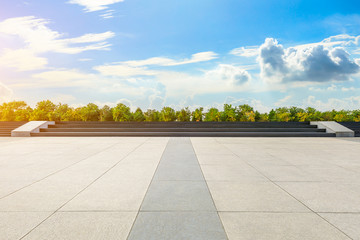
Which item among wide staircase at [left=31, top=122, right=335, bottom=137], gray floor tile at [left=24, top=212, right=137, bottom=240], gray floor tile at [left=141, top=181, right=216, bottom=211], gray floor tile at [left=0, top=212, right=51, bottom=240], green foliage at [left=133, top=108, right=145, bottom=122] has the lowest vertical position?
gray floor tile at [left=0, top=212, right=51, bottom=240]

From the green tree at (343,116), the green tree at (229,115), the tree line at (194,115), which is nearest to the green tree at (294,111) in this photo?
the tree line at (194,115)

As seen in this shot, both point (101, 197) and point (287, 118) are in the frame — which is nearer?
point (101, 197)

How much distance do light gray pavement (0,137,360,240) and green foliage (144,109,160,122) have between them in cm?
2197

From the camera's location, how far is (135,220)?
312 cm

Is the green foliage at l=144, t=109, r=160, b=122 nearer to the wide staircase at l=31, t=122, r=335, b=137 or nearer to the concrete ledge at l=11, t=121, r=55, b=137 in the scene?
the wide staircase at l=31, t=122, r=335, b=137

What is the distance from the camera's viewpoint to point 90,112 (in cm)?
2617

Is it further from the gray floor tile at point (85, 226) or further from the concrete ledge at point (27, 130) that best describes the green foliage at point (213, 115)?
the gray floor tile at point (85, 226)

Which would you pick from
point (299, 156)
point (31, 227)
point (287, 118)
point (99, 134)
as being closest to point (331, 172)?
point (299, 156)

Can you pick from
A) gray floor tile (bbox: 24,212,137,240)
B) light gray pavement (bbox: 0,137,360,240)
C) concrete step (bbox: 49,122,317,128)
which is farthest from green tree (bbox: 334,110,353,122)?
gray floor tile (bbox: 24,212,137,240)

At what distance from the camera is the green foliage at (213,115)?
26.4 metres

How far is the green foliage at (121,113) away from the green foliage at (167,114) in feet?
14.0

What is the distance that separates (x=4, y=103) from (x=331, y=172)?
175 ft

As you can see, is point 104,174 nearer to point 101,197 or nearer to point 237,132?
point 101,197

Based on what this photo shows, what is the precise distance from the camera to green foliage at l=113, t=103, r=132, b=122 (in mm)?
26516
